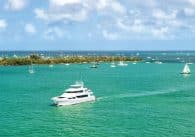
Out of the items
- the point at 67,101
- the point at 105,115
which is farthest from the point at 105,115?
the point at 67,101

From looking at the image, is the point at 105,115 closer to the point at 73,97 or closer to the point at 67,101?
the point at 67,101

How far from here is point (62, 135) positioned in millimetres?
52781

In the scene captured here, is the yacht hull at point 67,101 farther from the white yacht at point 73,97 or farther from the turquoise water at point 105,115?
the turquoise water at point 105,115

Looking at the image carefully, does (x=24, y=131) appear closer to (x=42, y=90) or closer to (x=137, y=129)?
(x=137, y=129)

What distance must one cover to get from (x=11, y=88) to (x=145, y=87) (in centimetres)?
2759

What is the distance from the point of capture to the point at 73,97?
75438mm

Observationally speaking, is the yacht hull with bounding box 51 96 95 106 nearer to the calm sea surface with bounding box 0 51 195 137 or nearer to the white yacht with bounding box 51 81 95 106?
the white yacht with bounding box 51 81 95 106

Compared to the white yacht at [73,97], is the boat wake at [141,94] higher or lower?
lower

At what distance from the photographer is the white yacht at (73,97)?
73.1 m

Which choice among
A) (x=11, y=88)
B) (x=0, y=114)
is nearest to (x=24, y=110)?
(x=0, y=114)

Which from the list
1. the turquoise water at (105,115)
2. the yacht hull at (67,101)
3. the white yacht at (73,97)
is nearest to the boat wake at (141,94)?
the turquoise water at (105,115)

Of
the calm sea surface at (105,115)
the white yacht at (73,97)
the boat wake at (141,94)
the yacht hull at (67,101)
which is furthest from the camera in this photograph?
the boat wake at (141,94)

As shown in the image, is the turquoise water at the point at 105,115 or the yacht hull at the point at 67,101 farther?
the yacht hull at the point at 67,101

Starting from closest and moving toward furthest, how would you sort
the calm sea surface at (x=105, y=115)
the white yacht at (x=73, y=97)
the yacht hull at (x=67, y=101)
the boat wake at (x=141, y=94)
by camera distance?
the calm sea surface at (x=105, y=115) → the yacht hull at (x=67, y=101) → the white yacht at (x=73, y=97) → the boat wake at (x=141, y=94)
